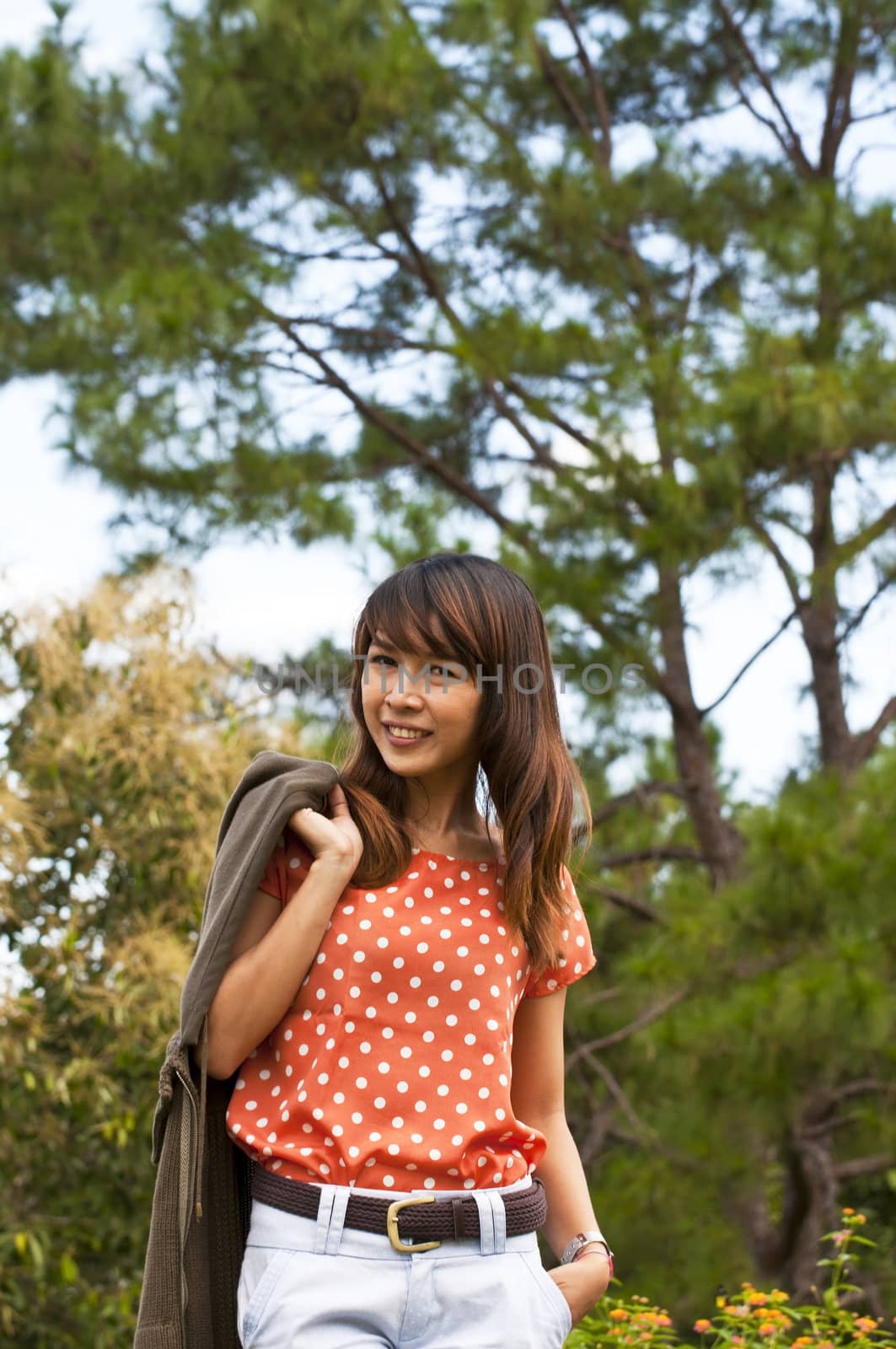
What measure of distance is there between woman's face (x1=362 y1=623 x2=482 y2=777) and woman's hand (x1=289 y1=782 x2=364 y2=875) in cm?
10

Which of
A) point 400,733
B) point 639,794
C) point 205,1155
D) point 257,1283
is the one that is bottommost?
point 257,1283

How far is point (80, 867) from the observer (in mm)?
4164

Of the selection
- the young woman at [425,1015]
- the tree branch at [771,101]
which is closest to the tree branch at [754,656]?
the tree branch at [771,101]

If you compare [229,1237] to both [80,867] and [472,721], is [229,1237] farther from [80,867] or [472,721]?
[80,867]

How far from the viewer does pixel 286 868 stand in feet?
4.93

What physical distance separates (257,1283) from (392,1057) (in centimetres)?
24

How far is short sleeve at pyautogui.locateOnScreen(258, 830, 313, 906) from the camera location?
1.49 m

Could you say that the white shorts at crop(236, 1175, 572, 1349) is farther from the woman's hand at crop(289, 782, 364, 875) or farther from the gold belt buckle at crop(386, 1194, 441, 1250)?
the woman's hand at crop(289, 782, 364, 875)

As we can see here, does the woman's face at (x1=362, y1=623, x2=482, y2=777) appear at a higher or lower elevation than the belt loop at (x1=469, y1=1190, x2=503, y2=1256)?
higher

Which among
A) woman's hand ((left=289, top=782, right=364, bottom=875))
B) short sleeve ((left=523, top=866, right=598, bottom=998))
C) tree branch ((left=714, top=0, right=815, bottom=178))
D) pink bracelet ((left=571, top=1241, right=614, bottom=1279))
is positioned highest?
tree branch ((left=714, top=0, right=815, bottom=178))

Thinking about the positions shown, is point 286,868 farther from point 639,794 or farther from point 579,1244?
point 639,794

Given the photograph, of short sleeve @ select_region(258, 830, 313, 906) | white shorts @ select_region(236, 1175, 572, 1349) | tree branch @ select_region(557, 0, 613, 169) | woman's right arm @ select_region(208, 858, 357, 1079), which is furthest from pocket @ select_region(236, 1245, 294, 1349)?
tree branch @ select_region(557, 0, 613, 169)

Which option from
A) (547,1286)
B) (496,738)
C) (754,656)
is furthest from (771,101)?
(547,1286)

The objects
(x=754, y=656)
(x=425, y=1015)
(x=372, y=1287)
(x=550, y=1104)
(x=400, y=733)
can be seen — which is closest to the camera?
(x=372, y=1287)
